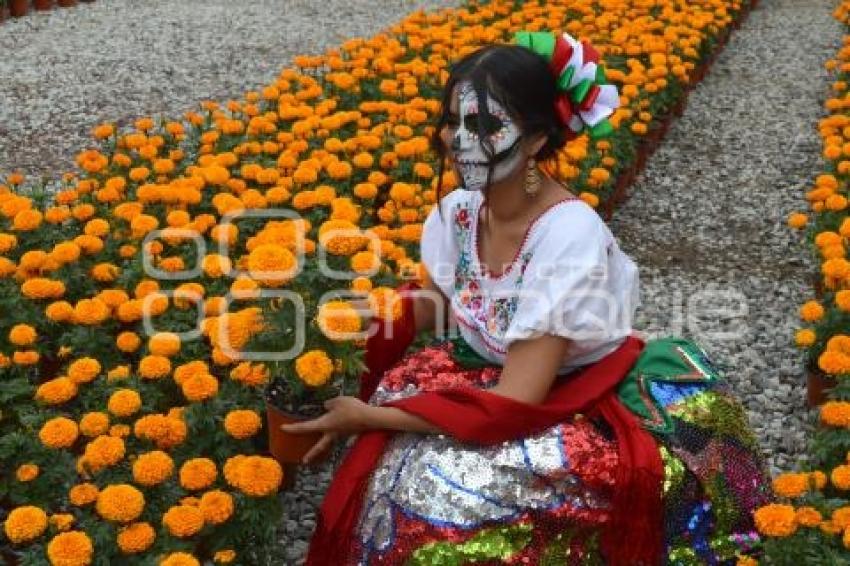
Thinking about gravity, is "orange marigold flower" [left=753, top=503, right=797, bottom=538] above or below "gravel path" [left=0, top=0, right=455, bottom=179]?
above

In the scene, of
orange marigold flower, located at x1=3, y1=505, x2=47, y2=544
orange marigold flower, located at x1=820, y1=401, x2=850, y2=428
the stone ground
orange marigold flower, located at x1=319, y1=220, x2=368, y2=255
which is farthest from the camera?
the stone ground

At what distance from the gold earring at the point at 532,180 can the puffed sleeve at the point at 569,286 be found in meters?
0.12

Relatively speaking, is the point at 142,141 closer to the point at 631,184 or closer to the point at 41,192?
the point at 41,192

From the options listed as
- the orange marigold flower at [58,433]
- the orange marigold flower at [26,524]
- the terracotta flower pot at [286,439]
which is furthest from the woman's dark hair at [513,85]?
the orange marigold flower at [26,524]

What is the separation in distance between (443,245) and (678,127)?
521 centimetres

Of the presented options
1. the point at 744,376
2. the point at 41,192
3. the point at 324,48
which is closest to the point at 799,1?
the point at 324,48

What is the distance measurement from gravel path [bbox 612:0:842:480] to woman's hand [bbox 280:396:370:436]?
1.92m

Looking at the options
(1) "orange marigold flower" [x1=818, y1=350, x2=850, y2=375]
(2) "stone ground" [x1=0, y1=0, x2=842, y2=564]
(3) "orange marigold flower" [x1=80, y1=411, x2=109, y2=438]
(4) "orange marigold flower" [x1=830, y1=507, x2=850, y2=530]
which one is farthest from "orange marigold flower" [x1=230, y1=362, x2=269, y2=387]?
(1) "orange marigold flower" [x1=818, y1=350, x2=850, y2=375]

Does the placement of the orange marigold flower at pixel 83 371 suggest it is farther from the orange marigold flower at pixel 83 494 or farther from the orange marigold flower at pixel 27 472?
the orange marigold flower at pixel 83 494

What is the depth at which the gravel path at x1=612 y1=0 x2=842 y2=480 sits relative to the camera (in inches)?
172

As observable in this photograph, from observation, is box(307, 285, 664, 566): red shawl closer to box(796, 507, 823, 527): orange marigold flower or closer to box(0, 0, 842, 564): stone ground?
box(796, 507, 823, 527): orange marigold flower

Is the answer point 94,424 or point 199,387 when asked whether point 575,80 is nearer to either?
point 199,387

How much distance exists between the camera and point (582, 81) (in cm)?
260

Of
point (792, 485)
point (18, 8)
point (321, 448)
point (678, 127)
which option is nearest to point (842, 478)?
point (792, 485)
